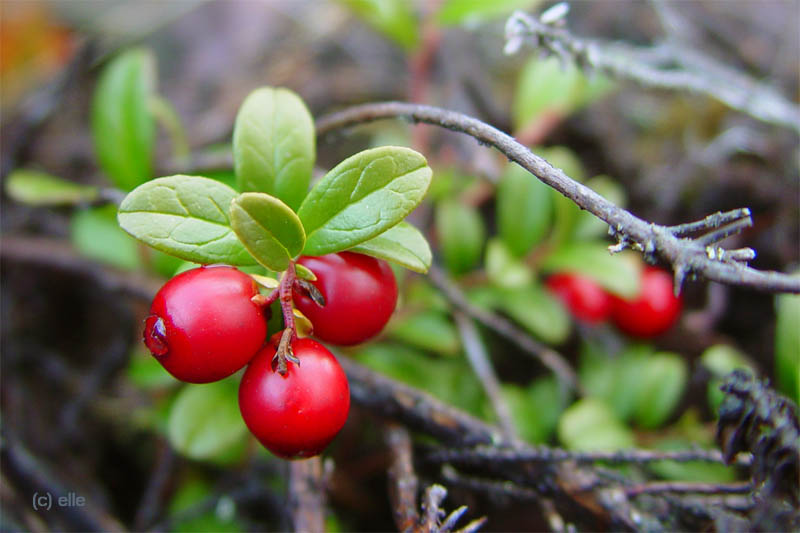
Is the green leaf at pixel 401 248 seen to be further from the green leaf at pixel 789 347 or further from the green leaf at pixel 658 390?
the green leaf at pixel 658 390

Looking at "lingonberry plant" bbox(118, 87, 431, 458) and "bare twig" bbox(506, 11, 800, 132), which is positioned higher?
"bare twig" bbox(506, 11, 800, 132)

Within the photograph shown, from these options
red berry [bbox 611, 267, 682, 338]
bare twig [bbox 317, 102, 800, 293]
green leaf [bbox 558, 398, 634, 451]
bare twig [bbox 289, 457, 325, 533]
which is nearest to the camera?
bare twig [bbox 317, 102, 800, 293]

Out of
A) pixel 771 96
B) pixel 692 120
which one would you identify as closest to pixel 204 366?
pixel 771 96

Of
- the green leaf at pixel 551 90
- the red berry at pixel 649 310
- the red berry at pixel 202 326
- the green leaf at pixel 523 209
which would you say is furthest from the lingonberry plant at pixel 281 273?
the green leaf at pixel 551 90

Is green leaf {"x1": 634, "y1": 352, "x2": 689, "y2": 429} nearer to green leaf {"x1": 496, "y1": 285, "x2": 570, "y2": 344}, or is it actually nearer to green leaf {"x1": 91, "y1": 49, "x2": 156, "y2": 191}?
green leaf {"x1": 496, "y1": 285, "x2": 570, "y2": 344}

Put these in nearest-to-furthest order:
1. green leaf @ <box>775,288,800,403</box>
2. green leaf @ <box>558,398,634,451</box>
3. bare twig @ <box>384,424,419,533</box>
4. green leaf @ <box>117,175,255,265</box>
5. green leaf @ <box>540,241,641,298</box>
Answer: green leaf @ <box>117,175,255,265</box> → bare twig @ <box>384,424,419,533</box> → green leaf @ <box>775,288,800,403</box> → green leaf @ <box>558,398,634,451</box> → green leaf @ <box>540,241,641,298</box>

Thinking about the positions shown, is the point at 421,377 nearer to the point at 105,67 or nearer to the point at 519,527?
the point at 519,527

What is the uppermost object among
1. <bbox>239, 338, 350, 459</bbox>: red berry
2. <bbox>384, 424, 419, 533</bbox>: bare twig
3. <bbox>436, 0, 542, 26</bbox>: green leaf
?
<bbox>436, 0, 542, 26</bbox>: green leaf

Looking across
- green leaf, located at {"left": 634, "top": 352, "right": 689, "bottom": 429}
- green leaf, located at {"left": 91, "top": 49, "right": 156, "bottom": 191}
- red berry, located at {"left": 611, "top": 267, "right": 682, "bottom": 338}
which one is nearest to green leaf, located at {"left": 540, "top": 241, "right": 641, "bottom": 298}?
red berry, located at {"left": 611, "top": 267, "right": 682, "bottom": 338}
